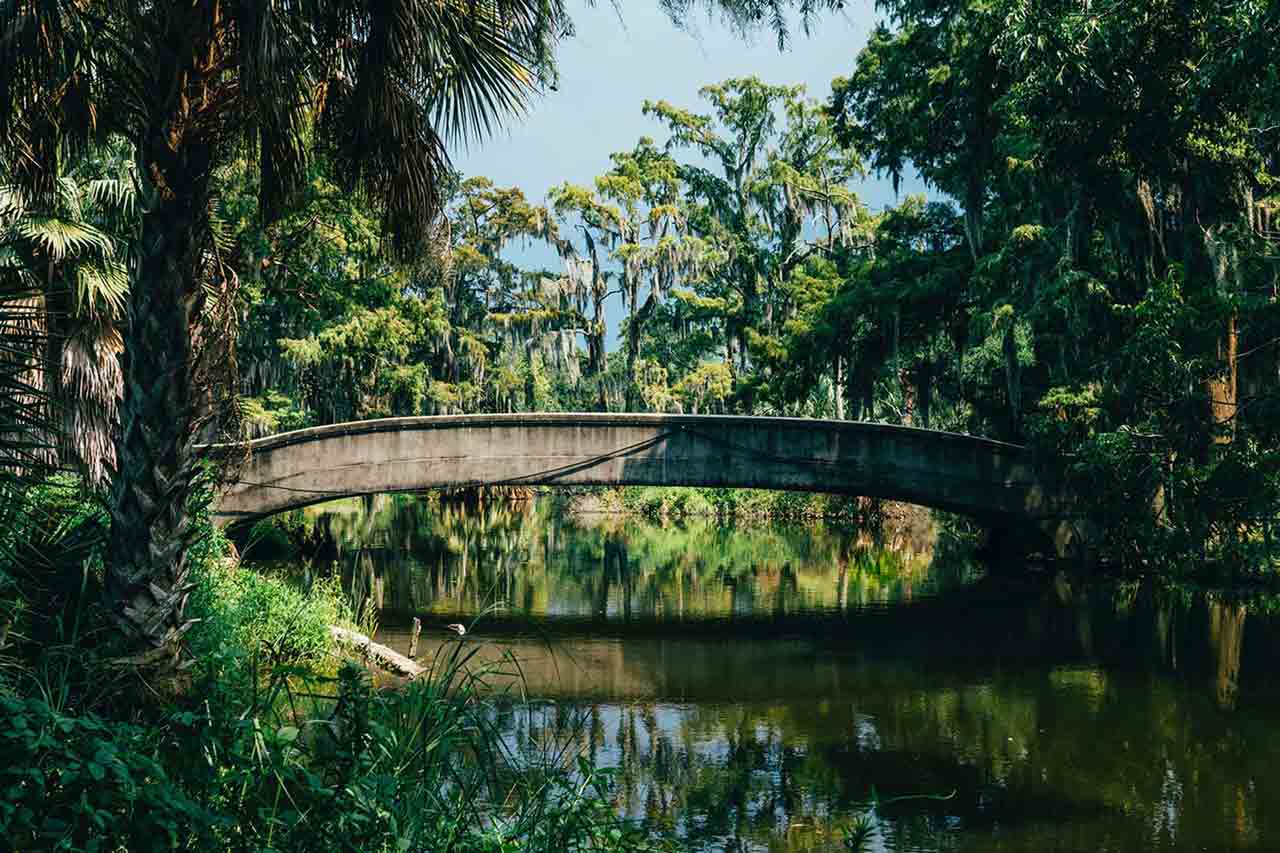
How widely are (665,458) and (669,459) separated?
73mm

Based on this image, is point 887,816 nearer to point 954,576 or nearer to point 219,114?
point 219,114

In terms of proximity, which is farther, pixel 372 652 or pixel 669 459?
pixel 669 459

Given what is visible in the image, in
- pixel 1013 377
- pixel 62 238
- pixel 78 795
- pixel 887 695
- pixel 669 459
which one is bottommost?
pixel 887 695

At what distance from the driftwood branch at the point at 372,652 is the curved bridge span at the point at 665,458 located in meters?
8.78

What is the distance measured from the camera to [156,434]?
6328mm

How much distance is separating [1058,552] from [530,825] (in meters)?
18.6

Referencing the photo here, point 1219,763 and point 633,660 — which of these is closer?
point 1219,763

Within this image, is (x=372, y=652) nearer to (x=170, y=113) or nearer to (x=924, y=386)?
(x=170, y=113)

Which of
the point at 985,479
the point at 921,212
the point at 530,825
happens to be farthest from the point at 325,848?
the point at 921,212

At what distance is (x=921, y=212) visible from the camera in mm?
26125

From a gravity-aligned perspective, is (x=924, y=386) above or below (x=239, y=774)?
above

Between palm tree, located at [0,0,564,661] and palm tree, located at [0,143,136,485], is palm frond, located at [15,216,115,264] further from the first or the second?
palm tree, located at [0,0,564,661]

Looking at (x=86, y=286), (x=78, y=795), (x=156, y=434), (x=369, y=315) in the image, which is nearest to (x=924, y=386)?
(x=369, y=315)

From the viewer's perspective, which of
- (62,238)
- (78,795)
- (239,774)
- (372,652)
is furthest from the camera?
(62,238)
